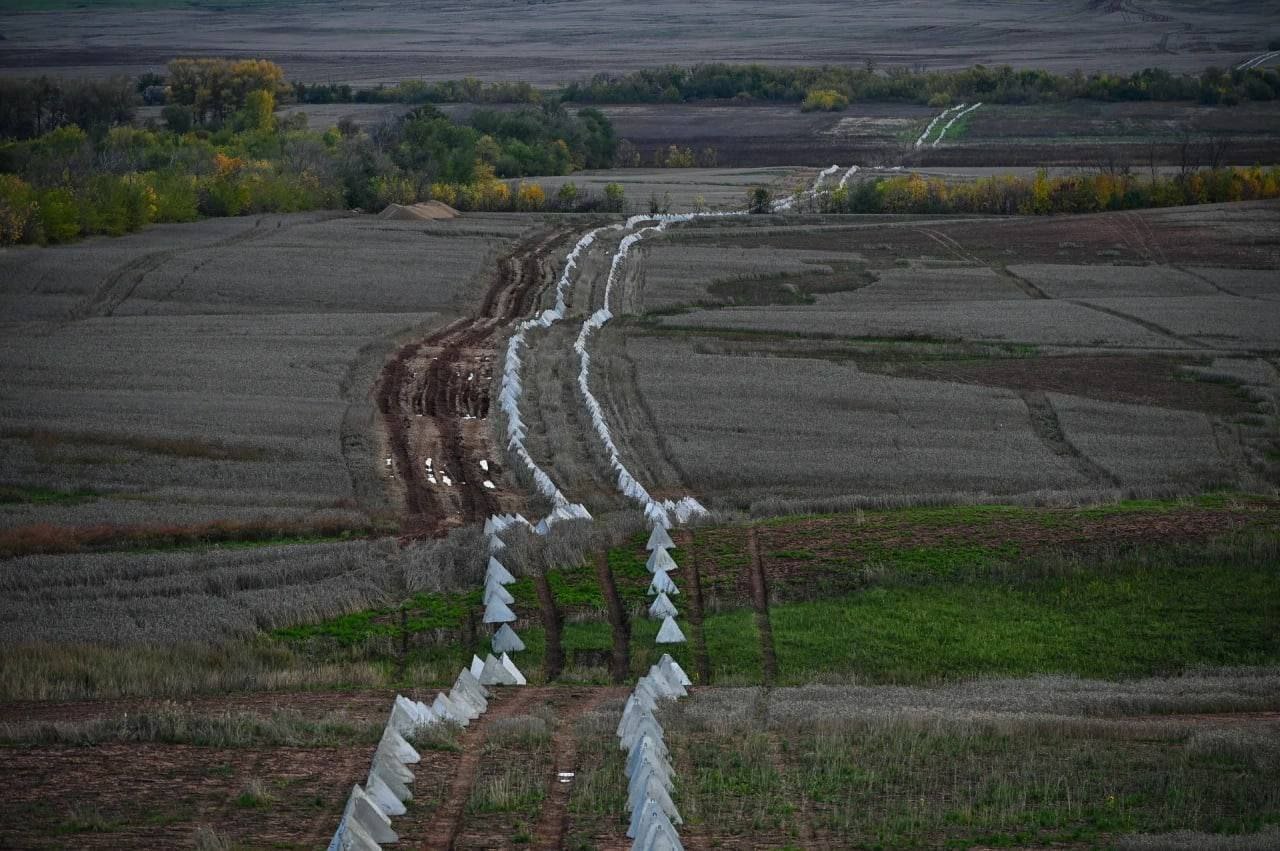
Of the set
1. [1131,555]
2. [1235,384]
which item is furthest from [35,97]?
[1131,555]

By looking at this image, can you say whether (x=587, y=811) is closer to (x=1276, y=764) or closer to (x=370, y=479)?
(x=1276, y=764)

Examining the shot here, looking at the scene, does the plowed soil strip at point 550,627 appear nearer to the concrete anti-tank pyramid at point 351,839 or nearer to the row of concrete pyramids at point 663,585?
the row of concrete pyramids at point 663,585

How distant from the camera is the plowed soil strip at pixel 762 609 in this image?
26797 mm

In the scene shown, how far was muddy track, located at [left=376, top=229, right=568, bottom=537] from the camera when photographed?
3528 cm

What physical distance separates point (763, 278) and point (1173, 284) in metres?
17.3

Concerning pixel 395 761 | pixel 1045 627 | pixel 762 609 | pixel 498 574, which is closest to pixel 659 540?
pixel 762 609

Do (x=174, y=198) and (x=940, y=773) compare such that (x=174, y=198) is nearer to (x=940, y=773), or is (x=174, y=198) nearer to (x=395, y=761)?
(x=395, y=761)

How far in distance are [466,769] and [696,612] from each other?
1016 cm

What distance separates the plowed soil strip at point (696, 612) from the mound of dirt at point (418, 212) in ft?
170

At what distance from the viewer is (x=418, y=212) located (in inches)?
3219

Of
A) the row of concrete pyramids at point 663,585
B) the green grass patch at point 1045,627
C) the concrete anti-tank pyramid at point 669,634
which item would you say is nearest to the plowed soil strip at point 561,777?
the concrete anti-tank pyramid at point 669,634

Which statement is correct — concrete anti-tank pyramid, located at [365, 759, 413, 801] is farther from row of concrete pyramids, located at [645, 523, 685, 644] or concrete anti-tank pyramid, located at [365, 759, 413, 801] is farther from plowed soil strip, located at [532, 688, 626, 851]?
row of concrete pyramids, located at [645, 523, 685, 644]

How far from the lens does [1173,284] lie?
2594 inches

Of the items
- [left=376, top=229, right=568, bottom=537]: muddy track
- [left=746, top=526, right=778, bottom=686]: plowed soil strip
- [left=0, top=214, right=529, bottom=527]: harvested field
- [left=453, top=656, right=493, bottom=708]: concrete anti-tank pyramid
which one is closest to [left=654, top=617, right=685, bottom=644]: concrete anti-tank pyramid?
[left=746, top=526, right=778, bottom=686]: plowed soil strip
